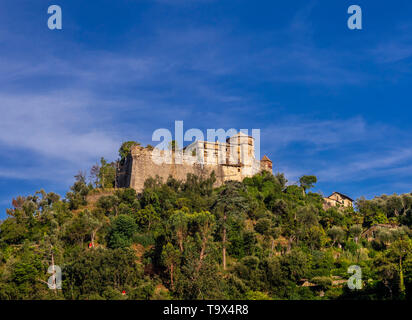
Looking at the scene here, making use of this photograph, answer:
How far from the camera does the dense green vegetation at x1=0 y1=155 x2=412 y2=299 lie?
116 ft

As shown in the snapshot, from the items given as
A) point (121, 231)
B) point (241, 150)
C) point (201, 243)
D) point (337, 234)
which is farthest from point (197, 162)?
point (201, 243)

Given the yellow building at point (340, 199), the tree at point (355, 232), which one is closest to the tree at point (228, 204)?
the tree at point (355, 232)

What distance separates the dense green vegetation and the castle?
6.23 feet

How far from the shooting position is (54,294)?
34.4 m

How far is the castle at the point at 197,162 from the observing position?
57969 millimetres

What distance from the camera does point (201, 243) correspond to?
3938 centimetres

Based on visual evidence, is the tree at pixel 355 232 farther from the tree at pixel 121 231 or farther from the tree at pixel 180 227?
the tree at pixel 121 231

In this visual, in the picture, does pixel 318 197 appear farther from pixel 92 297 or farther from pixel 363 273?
pixel 92 297

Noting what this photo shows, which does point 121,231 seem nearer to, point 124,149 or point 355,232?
point 124,149

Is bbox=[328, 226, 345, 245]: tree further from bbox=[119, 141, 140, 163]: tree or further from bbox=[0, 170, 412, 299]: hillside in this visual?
bbox=[119, 141, 140, 163]: tree

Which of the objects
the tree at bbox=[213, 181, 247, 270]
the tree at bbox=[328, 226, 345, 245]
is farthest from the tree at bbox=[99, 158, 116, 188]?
the tree at bbox=[328, 226, 345, 245]

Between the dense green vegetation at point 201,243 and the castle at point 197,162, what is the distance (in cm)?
190

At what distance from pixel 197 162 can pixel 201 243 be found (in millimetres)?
24640
